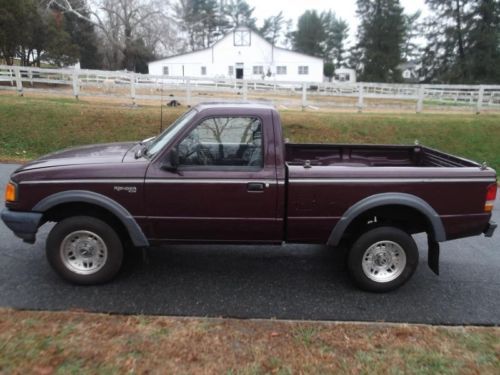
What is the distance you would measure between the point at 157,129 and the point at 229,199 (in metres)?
9.85

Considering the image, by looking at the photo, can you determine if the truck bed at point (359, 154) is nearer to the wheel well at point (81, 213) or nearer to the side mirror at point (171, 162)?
the side mirror at point (171, 162)

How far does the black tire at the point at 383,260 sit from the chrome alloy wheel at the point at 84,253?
246cm

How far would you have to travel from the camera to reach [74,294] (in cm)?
424

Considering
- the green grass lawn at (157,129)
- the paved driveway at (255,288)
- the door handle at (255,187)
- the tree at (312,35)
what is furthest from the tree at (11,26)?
the tree at (312,35)

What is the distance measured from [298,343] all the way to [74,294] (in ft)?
7.17

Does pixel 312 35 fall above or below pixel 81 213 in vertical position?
above

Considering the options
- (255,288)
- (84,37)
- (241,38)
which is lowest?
(255,288)

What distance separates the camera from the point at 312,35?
261 feet

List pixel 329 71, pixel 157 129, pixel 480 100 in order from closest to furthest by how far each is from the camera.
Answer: pixel 157 129 < pixel 480 100 < pixel 329 71

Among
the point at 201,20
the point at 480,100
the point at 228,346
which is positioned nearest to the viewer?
the point at 228,346

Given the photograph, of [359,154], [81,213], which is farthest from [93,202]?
[359,154]

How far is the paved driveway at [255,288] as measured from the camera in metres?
4.05

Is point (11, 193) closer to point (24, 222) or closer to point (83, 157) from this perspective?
point (24, 222)

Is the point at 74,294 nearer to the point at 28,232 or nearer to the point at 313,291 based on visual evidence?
the point at 28,232
